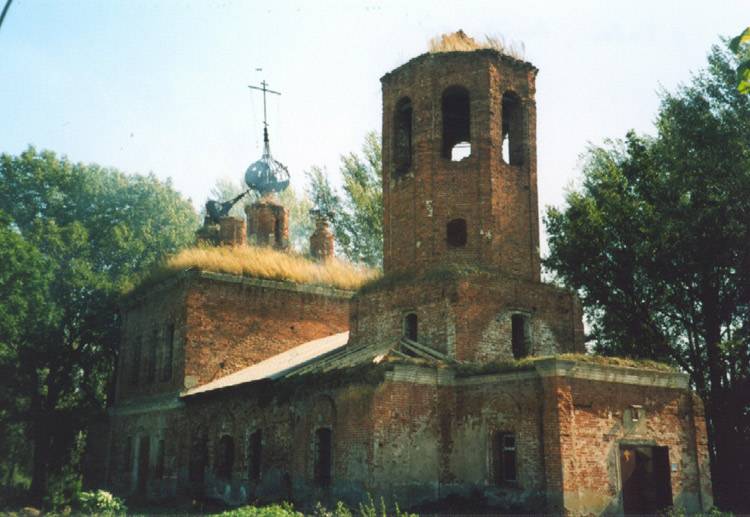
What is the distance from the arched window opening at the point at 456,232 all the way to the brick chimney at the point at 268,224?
10416 mm

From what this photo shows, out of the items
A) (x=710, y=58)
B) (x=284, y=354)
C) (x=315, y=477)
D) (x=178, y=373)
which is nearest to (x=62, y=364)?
(x=178, y=373)

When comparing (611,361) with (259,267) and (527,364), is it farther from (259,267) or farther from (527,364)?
(259,267)

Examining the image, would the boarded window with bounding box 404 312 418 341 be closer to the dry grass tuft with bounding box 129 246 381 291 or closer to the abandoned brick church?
the abandoned brick church

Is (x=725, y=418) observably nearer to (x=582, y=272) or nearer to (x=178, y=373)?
(x=582, y=272)

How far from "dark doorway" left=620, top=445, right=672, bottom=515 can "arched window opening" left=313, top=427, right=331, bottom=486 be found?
5.60 m

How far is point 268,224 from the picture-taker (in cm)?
2564

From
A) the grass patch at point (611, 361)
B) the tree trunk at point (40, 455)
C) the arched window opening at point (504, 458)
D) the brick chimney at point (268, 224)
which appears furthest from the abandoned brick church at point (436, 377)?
the tree trunk at point (40, 455)

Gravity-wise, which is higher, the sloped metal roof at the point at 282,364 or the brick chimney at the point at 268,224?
the brick chimney at the point at 268,224

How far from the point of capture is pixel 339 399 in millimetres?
14320

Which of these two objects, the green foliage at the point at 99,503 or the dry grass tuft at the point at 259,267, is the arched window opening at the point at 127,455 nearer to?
the dry grass tuft at the point at 259,267

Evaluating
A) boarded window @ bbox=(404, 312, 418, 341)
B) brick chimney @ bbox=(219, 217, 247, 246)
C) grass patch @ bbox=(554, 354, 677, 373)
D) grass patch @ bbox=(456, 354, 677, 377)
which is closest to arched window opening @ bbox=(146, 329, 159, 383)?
brick chimney @ bbox=(219, 217, 247, 246)

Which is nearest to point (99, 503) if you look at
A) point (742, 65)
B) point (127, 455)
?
point (127, 455)

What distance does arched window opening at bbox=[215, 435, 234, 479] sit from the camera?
58.7 ft

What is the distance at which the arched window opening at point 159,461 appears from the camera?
20.2m
